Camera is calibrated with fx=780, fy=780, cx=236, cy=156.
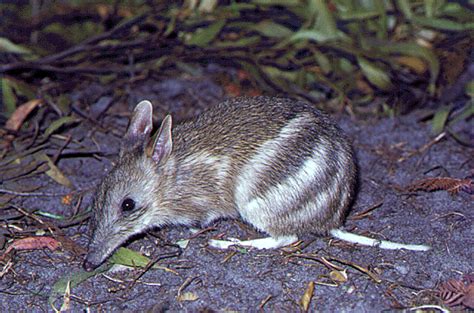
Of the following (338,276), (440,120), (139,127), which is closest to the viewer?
(338,276)

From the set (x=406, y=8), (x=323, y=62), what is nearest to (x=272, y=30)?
(x=323, y=62)

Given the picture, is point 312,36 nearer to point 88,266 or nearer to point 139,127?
point 139,127

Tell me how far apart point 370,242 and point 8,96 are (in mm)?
4199

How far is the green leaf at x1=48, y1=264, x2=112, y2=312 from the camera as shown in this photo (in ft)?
17.2

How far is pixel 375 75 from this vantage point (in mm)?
8273

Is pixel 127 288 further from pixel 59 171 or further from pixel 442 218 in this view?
pixel 442 218

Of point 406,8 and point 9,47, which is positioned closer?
point 9,47

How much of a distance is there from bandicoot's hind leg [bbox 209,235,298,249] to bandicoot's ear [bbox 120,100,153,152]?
918 mm

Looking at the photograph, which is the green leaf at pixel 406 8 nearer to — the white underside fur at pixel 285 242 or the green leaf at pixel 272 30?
the green leaf at pixel 272 30

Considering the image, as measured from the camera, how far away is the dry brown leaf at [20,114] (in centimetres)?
748

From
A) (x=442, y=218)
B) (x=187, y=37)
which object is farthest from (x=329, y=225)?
(x=187, y=37)

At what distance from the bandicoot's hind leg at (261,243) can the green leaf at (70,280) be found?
80 cm

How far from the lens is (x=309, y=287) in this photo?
5121mm

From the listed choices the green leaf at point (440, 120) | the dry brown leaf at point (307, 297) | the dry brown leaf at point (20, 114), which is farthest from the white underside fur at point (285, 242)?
the dry brown leaf at point (20, 114)
